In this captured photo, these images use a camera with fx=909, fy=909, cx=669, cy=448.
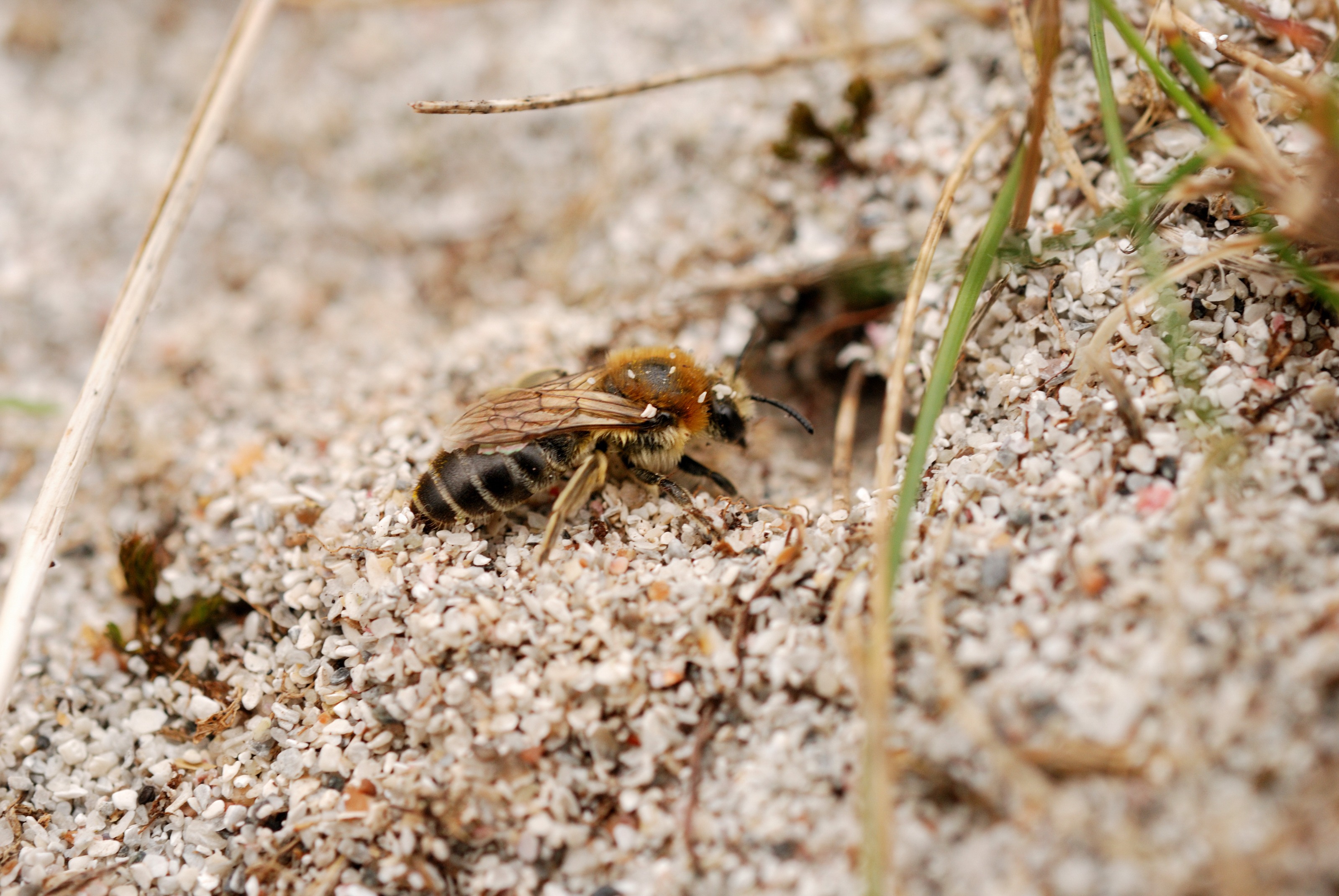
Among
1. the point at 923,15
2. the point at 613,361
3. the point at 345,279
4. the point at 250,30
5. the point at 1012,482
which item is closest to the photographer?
the point at 1012,482

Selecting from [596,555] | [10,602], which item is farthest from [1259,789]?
[10,602]

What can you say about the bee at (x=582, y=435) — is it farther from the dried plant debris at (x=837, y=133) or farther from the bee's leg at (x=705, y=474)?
the dried plant debris at (x=837, y=133)

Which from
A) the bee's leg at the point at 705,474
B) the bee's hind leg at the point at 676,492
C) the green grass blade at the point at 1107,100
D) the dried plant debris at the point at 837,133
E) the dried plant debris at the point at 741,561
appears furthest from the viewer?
the dried plant debris at the point at 837,133

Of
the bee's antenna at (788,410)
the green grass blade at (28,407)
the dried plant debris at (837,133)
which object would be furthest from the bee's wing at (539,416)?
the green grass blade at (28,407)

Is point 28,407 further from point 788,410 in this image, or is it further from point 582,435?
point 788,410

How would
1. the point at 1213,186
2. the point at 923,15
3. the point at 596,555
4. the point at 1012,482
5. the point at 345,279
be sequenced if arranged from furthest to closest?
the point at 345,279, the point at 923,15, the point at 596,555, the point at 1012,482, the point at 1213,186

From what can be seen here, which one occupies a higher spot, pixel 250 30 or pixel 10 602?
pixel 250 30

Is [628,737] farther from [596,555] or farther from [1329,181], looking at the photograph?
[1329,181]
